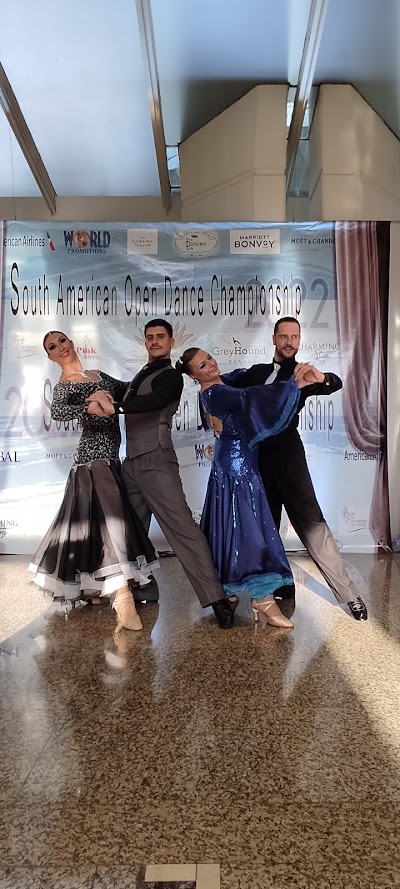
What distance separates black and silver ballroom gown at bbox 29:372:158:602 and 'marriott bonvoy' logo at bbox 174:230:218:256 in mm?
1707

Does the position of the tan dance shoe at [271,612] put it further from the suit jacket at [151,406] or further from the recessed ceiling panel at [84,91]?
the recessed ceiling panel at [84,91]

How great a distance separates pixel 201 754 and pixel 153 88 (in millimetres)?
3629

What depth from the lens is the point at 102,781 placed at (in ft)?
5.06

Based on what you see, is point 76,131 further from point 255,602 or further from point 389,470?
point 255,602

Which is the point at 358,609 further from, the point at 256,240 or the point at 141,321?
the point at 256,240

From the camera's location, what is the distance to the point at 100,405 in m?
2.64

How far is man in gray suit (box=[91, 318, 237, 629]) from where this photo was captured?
262cm

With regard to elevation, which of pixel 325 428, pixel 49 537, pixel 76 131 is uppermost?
pixel 76 131

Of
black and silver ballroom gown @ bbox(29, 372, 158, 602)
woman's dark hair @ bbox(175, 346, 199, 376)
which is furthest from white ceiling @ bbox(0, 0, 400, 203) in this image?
black and silver ballroom gown @ bbox(29, 372, 158, 602)

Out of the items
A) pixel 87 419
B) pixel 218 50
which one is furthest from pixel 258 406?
pixel 218 50

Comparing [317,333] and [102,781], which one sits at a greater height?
[317,333]

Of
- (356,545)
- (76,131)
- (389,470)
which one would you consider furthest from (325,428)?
(76,131)

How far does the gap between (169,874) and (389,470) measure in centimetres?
333

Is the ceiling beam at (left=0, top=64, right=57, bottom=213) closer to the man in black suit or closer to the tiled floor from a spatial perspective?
the man in black suit
